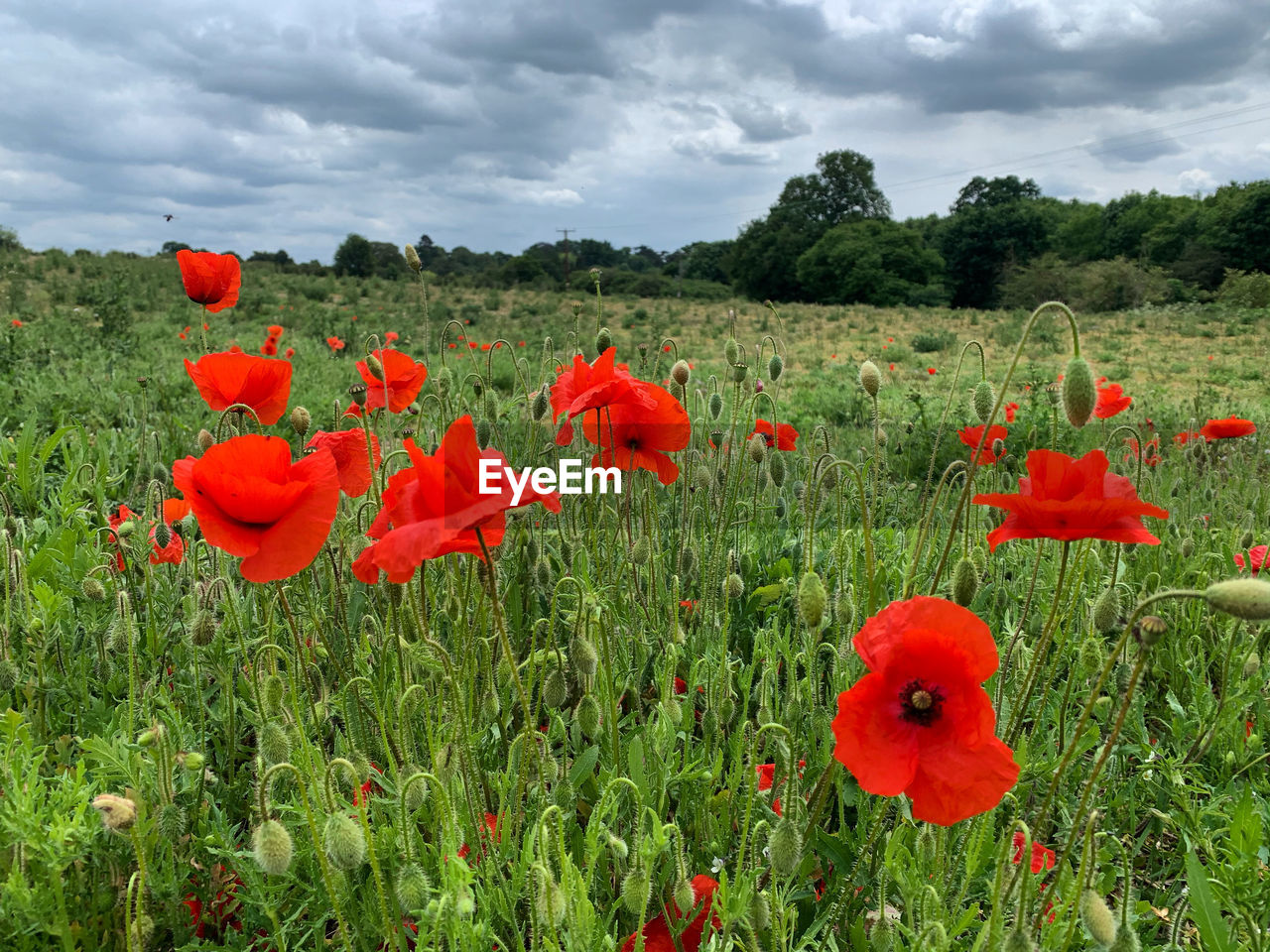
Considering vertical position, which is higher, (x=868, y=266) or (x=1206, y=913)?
(x=868, y=266)

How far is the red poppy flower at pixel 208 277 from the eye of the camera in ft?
7.48

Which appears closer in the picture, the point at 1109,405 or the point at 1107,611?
the point at 1107,611

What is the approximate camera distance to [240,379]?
6.09 ft

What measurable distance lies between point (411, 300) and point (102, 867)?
67.6 feet

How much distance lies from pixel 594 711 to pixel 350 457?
712 millimetres

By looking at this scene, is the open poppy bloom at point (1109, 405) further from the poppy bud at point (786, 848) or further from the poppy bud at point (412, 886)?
the poppy bud at point (412, 886)

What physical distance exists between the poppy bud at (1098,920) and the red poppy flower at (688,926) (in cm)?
60

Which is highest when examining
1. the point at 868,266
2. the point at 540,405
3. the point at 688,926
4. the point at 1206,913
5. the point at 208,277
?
the point at 868,266

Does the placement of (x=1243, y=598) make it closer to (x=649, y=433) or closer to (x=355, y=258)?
(x=649, y=433)

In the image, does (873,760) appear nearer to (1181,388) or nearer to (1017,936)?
(1017,936)

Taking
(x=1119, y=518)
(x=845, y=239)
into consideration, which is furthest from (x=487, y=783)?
(x=845, y=239)

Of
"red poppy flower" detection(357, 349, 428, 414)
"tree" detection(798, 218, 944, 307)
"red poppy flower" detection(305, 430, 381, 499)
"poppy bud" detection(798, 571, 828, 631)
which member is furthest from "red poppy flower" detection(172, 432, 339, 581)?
"tree" detection(798, 218, 944, 307)

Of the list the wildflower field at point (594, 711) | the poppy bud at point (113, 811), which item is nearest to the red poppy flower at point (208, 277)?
the wildflower field at point (594, 711)

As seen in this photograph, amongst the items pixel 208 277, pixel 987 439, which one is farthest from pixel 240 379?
pixel 987 439
